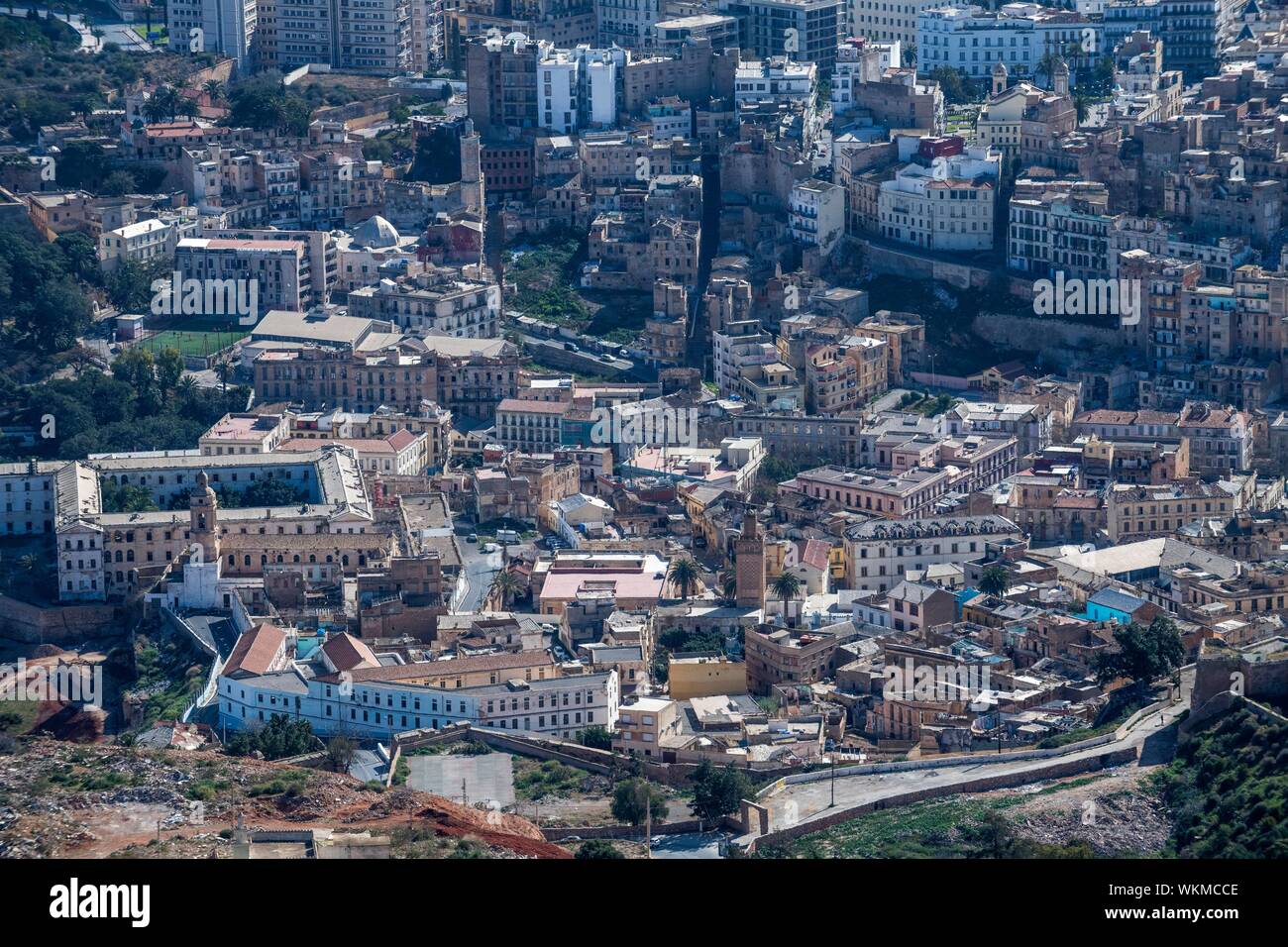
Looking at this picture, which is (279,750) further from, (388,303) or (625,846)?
(388,303)

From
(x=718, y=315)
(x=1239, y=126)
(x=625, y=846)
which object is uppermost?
(x=1239, y=126)

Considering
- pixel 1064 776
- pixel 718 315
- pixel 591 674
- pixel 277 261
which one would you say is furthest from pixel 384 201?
pixel 1064 776

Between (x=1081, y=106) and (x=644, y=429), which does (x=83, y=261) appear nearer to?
(x=644, y=429)

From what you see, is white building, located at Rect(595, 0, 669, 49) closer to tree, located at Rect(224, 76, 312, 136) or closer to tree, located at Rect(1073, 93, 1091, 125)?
tree, located at Rect(224, 76, 312, 136)

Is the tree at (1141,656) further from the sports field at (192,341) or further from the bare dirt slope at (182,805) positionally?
the sports field at (192,341)

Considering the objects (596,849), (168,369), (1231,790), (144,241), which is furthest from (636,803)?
(144,241)

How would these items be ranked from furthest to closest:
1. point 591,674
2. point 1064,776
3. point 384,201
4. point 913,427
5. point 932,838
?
point 384,201, point 913,427, point 591,674, point 1064,776, point 932,838
